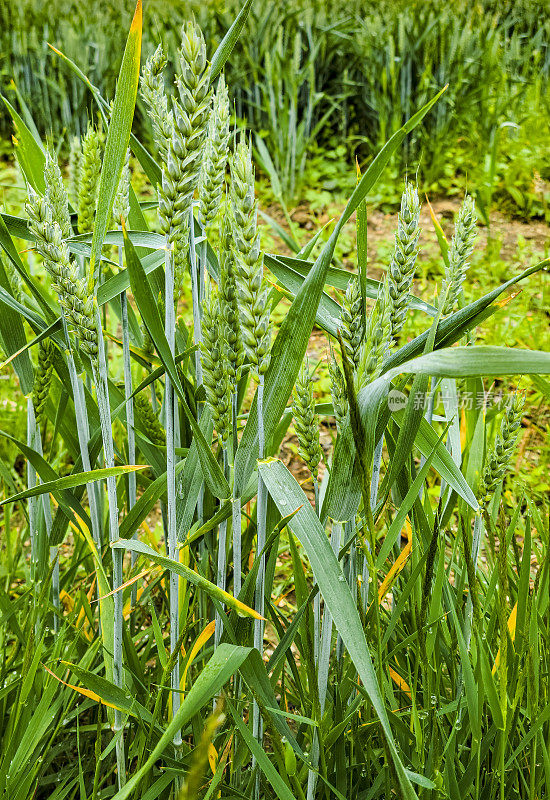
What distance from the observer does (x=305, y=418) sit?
60cm

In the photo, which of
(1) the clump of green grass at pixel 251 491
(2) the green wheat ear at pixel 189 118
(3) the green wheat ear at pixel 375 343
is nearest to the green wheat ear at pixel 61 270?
(1) the clump of green grass at pixel 251 491

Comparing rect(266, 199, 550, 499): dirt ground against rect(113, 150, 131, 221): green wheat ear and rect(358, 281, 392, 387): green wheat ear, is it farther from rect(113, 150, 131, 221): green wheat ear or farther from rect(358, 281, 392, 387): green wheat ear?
rect(358, 281, 392, 387): green wheat ear

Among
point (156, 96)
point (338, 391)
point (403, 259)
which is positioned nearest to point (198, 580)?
point (338, 391)

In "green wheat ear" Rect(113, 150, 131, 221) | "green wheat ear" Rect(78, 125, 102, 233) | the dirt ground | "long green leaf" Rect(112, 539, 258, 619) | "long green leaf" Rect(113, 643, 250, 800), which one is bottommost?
"long green leaf" Rect(113, 643, 250, 800)

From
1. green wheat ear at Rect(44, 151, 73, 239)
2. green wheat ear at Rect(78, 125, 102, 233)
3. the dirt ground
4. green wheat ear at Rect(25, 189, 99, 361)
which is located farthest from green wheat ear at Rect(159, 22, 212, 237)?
the dirt ground

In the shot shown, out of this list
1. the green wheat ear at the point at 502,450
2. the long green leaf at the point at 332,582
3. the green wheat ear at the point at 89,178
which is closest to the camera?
the long green leaf at the point at 332,582

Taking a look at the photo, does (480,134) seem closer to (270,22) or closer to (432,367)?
(270,22)

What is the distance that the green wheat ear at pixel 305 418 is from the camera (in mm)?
601

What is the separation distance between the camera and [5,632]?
0.85 metres

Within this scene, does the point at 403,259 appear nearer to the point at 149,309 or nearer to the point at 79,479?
the point at 149,309

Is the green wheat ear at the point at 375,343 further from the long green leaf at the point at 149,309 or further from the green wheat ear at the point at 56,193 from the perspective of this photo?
the green wheat ear at the point at 56,193

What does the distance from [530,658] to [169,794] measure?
41 cm

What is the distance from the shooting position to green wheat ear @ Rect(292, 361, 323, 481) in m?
0.60

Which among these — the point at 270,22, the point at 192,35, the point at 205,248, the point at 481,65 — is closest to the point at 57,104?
the point at 270,22
